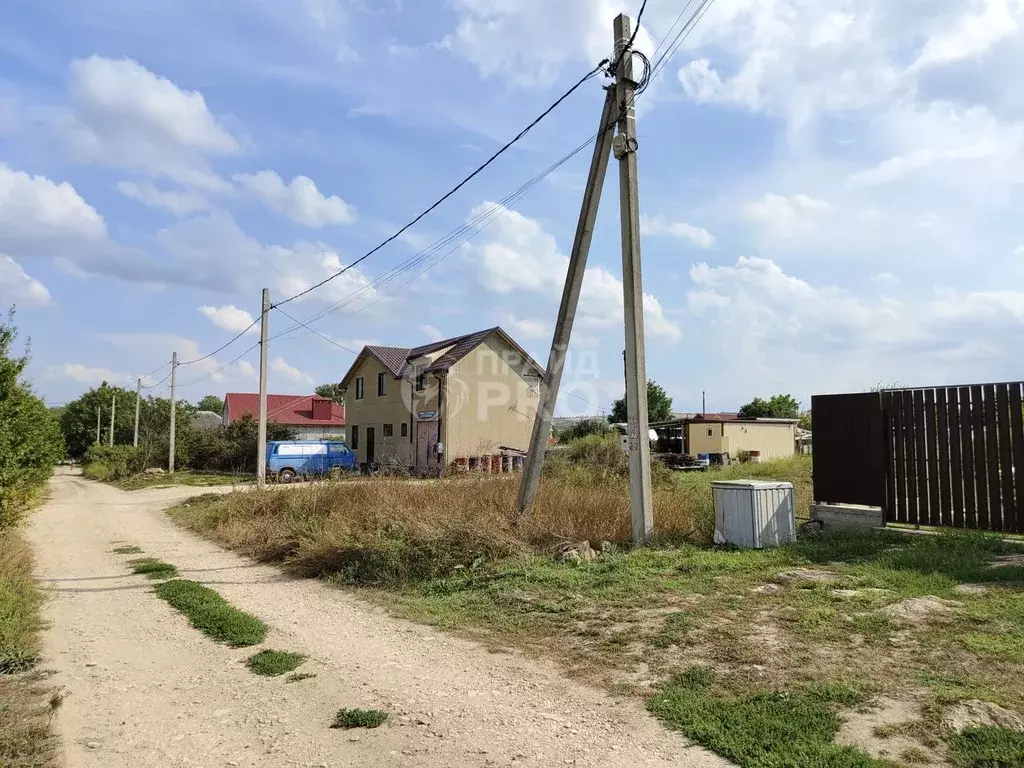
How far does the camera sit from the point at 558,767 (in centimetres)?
367

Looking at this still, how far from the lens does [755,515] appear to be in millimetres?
9344

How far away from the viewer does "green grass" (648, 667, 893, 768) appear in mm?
3562

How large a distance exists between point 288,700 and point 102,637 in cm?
315

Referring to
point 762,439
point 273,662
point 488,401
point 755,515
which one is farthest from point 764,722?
point 762,439

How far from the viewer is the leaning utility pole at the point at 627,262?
389 inches

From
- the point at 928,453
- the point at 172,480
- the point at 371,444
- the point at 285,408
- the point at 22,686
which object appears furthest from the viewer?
the point at 285,408

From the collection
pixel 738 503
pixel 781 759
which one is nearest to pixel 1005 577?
pixel 738 503

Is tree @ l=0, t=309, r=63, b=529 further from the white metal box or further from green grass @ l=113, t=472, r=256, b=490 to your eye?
green grass @ l=113, t=472, r=256, b=490

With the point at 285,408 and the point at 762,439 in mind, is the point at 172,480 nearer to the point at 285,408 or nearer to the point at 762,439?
the point at 285,408

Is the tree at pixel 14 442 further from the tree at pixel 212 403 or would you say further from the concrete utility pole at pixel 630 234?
the tree at pixel 212 403

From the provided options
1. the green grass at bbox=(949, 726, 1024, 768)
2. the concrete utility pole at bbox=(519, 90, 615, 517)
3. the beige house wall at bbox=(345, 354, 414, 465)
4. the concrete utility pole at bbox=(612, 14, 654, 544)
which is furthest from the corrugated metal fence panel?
the beige house wall at bbox=(345, 354, 414, 465)

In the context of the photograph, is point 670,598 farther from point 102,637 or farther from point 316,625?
point 102,637

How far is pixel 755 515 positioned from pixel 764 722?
5670 mm


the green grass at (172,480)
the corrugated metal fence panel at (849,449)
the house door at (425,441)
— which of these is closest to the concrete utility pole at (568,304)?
the corrugated metal fence panel at (849,449)
